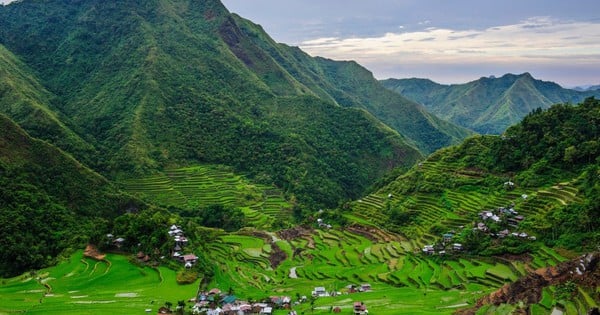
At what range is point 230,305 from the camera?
25.6m

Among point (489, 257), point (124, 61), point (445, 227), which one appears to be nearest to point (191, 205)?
point (445, 227)

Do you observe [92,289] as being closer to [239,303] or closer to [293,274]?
[239,303]

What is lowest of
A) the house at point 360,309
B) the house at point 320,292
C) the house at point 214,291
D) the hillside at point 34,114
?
the house at point 320,292

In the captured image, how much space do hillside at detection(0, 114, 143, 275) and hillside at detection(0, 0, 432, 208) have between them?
1374cm

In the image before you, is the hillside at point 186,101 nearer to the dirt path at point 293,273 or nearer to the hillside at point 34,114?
the hillside at point 34,114

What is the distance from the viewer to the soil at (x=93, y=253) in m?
33.9

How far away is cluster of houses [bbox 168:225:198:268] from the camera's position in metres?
32.9

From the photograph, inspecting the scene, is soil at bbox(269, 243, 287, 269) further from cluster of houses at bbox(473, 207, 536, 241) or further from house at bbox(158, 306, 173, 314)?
cluster of houses at bbox(473, 207, 536, 241)

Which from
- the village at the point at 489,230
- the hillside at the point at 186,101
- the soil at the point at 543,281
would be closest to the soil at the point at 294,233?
the village at the point at 489,230

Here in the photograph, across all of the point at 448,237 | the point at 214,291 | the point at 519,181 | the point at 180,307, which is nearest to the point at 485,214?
the point at 448,237

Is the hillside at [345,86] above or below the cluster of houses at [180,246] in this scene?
above

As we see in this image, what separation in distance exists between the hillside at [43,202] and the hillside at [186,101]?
541 inches

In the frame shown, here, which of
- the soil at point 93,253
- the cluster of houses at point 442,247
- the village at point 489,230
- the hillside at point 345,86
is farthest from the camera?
the hillside at point 345,86

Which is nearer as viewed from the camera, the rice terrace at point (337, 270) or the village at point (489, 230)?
the rice terrace at point (337, 270)
